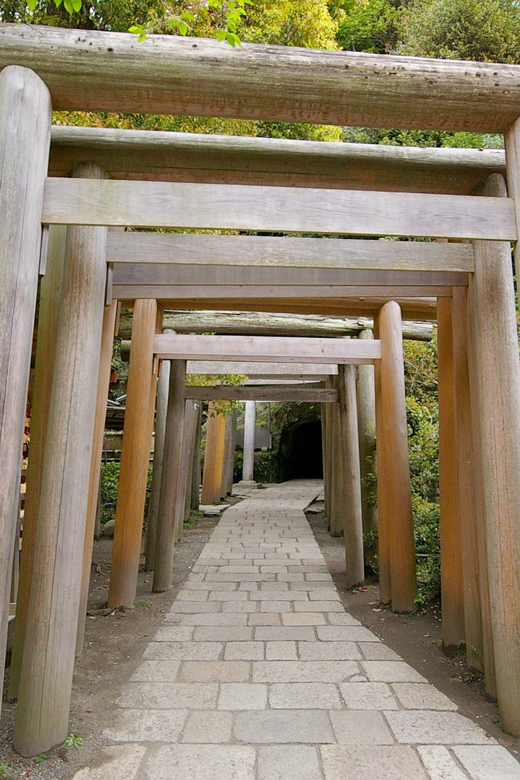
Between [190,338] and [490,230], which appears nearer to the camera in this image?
[490,230]

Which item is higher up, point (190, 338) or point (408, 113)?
point (408, 113)

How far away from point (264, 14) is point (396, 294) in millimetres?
4569

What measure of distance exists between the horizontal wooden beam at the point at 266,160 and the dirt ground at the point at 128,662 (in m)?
3.11

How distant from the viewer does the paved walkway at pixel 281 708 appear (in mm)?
2605

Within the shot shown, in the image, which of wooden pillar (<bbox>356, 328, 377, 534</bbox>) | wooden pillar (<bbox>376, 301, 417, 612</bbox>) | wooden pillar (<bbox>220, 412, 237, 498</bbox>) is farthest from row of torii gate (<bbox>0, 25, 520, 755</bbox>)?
wooden pillar (<bbox>220, 412, 237, 498</bbox>)

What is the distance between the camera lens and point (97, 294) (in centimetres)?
316

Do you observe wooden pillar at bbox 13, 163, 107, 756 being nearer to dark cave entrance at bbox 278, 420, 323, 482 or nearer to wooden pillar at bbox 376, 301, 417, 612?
wooden pillar at bbox 376, 301, 417, 612

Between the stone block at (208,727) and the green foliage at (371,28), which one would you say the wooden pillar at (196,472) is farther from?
the green foliage at (371,28)

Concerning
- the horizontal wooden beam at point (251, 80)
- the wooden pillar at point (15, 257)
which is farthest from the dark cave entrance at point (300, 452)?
the wooden pillar at point (15, 257)

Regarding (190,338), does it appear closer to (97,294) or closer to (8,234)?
(97,294)

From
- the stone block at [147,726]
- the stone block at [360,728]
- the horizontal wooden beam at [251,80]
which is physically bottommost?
the stone block at [147,726]

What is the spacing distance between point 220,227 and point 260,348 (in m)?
3.14

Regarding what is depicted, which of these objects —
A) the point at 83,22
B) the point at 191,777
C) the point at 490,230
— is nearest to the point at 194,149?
the point at 490,230

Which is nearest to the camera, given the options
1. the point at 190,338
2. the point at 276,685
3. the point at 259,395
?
the point at 276,685
